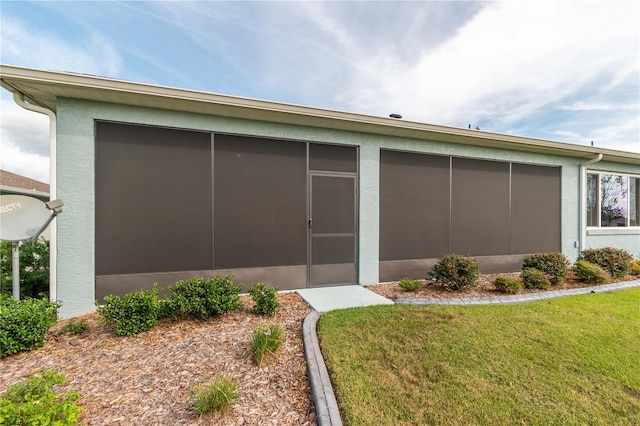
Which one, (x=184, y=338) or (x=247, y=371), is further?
(x=184, y=338)

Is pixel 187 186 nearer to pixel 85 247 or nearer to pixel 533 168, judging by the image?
pixel 85 247

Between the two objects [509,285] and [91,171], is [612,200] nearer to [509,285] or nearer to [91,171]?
[509,285]

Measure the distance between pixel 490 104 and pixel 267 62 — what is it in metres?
8.45

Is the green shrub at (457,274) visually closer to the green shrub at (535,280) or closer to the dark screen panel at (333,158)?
the green shrub at (535,280)

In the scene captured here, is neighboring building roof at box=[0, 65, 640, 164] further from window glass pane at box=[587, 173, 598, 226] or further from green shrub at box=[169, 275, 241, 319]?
green shrub at box=[169, 275, 241, 319]

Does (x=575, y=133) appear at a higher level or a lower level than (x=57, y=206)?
higher

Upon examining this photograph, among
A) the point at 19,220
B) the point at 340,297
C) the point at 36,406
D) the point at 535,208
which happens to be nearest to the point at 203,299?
the point at 36,406

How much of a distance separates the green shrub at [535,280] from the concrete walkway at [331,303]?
20cm

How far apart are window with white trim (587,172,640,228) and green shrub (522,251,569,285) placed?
3618 millimetres

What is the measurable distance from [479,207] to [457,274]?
256cm

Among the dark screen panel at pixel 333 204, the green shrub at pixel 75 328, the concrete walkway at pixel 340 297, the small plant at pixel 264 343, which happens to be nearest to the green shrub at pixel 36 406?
the small plant at pixel 264 343

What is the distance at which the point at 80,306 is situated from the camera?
161 inches

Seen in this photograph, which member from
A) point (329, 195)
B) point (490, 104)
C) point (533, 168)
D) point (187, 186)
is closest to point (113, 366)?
point (187, 186)

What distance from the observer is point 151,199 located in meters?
4.51
